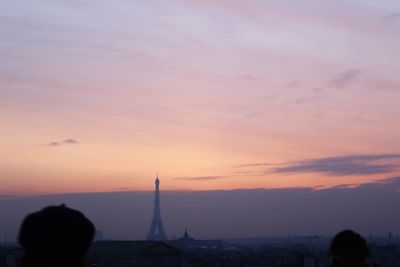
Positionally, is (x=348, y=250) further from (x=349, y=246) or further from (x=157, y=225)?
(x=157, y=225)

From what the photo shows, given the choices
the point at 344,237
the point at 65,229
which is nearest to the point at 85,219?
the point at 65,229

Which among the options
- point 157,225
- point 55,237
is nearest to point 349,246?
point 55,237

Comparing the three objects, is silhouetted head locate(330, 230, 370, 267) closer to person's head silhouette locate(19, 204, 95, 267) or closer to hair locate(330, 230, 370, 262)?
hair locate(330, 230, 370, 262)

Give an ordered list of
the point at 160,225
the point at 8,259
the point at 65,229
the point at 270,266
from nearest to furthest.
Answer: the point at 65,229 → the point at 8,259 → the point at 270,266 → the point at 160,225

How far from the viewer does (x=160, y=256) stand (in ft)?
107

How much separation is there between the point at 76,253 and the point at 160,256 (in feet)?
101

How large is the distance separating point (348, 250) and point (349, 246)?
31 millimetres

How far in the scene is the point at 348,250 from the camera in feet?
17.5

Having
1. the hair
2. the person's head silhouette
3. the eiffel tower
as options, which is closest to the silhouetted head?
the hair

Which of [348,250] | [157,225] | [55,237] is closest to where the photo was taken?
[55,237]

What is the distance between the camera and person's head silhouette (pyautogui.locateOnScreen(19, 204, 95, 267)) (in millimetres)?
2400

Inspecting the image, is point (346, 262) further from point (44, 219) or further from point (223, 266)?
point (223, 266)

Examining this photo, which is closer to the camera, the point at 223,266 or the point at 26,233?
the point at 26,233

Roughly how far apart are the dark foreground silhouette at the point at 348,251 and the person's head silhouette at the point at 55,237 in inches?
129
